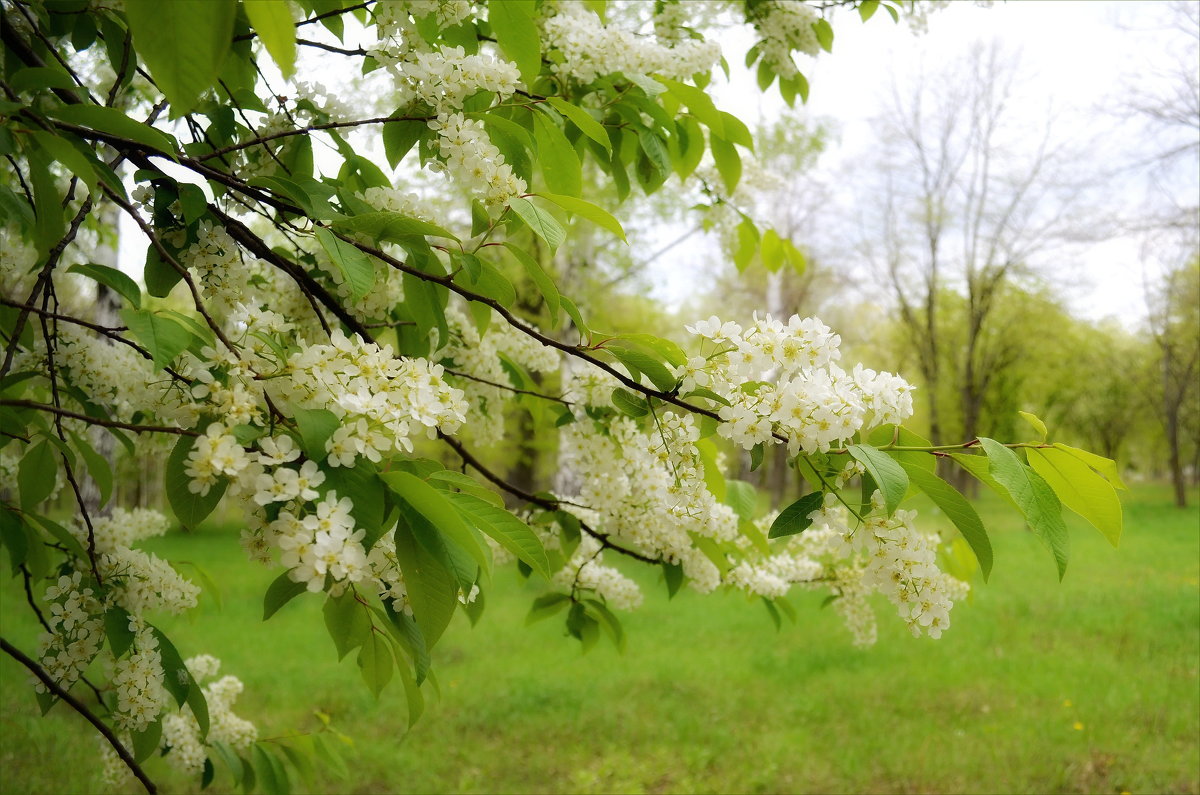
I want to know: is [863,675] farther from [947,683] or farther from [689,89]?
[689,89]

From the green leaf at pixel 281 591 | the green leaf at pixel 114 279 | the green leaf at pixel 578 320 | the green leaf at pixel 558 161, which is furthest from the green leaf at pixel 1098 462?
the green leaf at pixel 114 279

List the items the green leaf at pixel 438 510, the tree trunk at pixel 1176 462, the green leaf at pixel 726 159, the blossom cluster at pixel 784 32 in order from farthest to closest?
the tree trunk at pixel 1176 462 → the blossom cluster at pixel 784 32 → the green leaf at pixel 726 159 → the green leaf at pixel 438 510

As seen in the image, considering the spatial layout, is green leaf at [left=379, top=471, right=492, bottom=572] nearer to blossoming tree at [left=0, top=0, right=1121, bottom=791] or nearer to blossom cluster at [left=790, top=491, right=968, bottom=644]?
blossoming tree at [left=0, top=0, right=1121, bottom=791]

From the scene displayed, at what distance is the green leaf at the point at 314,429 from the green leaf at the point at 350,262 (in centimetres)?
20

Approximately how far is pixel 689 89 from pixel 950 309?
24.2 ft

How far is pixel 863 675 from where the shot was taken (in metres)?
4.25

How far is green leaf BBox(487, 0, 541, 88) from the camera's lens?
3.32 feet

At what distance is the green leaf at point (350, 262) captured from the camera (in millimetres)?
955

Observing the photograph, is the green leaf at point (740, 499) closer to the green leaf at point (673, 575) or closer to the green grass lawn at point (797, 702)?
the green leaf at point (673, 575)

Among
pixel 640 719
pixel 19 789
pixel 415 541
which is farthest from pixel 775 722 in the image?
pixel 415 541

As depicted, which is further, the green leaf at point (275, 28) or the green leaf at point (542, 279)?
the green leaf at point (542, 279)

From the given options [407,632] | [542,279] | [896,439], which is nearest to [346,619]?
[407,632]

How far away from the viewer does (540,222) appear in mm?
992

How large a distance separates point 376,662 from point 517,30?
0.80 meters
